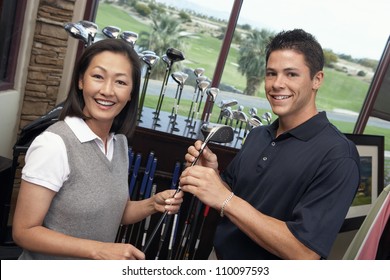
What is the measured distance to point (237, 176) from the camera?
79.7 inches

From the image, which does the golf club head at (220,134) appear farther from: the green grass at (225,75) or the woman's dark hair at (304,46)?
the green grass at (225,75)

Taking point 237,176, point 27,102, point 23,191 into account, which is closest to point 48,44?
point 27,102

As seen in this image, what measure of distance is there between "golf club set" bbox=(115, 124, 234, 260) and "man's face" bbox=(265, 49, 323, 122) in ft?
4.32

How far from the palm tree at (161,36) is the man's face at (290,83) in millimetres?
2857

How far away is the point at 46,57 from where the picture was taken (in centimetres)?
387

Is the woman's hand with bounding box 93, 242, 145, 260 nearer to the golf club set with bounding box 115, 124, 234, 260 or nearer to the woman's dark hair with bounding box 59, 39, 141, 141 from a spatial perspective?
the woman's dark hair with bounding box 59, 39, 141, 141

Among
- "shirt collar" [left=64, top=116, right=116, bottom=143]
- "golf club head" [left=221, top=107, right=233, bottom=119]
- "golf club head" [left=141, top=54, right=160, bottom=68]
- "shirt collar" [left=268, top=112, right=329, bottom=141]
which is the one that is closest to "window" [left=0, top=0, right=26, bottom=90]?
"golf club head" [left=141, top=54, right=160, bottom=68]

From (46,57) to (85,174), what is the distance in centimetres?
270

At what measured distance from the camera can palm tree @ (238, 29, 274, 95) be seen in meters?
4.70

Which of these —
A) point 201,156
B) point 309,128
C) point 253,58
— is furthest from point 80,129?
point 253,58

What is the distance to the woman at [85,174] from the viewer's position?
136 cm

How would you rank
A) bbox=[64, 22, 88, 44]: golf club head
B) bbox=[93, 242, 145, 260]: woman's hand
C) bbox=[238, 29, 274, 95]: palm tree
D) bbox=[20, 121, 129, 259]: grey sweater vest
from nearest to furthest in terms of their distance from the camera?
bbox=[93, 242, 145, 260]: woman's hand
bbox=[20, 121, 129, 259]: grey sweater vest
bbox=[64, 22, 88, 44]: golf club head
bbox=[238, 29, 274, 95]: palm tree

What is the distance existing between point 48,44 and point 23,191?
2.80m
